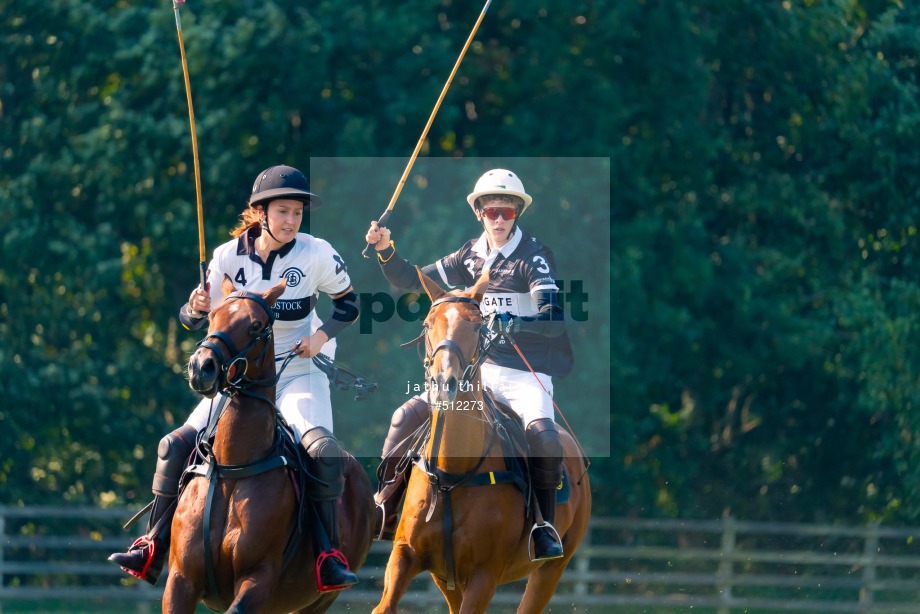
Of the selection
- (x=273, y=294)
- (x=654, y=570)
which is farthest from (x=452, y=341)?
(x=654, y=570)

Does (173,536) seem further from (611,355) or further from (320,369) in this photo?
(611,355)

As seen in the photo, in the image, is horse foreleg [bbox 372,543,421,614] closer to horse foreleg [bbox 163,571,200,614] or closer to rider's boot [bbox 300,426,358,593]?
rider's boot [bbox 300,426,358,593]

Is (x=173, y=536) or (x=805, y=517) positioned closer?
(x=173, y=536)

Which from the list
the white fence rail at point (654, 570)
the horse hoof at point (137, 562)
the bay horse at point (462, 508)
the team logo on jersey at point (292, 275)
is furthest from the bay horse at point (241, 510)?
the white fence rail at point (654, 570)

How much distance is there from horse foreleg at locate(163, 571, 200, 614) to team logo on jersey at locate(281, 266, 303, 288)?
1.80 meters

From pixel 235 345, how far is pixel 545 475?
2.44 metres

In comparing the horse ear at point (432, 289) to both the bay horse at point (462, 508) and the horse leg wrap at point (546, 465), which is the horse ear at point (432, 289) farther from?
the horse leg wrap at point (546, 465)

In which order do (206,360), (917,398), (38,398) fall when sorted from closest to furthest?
(206,360) < (38,398) < (917,398)

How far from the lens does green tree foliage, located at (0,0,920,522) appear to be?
15.8m

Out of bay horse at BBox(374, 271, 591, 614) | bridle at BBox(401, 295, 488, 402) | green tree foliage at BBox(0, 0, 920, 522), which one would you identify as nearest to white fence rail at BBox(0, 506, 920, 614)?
green tree foliage at BBox(0, 0, 920, 522)

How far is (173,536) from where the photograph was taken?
271 inches

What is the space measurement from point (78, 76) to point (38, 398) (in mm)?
4120

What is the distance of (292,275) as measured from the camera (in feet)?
24.5

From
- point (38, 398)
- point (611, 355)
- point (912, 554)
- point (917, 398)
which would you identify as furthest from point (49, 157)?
point (912, 554)
